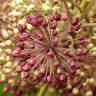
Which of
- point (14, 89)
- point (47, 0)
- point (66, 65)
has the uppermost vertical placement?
point (47, 0)

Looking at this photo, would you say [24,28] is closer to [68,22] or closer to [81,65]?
[68,22]

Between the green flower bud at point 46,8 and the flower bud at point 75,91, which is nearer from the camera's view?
the green flower bud at point 46,8

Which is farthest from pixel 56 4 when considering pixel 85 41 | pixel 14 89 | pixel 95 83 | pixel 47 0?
pixel 14 89

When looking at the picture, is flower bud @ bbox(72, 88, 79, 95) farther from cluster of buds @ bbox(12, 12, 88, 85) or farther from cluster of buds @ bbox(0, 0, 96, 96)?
cluster of buds @ bbox(12, 12, 88, 85)

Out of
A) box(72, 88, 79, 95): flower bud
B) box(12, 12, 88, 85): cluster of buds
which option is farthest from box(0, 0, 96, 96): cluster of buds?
box(72, 88, 79, 95): flower bud

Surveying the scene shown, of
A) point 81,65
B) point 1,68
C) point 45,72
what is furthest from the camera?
point 1,68

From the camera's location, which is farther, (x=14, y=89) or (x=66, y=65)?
(x=14, y=89)

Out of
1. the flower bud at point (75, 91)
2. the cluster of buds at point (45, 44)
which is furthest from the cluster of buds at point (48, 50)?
the flower bud at point (75, 91)

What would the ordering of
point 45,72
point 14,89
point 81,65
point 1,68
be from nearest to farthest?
1. point 45,72
2. point 81,65
3. point 1,68
4. point 14,89

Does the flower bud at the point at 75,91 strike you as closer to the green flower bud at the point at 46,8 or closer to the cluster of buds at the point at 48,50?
the cluster of buds at the point at 48,50

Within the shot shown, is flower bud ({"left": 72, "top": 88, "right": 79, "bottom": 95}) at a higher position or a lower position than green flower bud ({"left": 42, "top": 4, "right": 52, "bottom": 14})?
lower

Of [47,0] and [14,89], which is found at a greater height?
[47,0]
